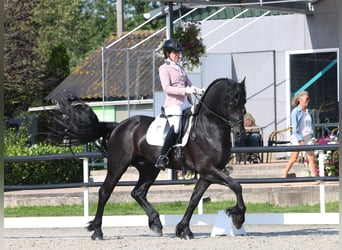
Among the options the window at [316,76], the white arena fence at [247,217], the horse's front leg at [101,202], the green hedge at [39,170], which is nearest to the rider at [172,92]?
the horse's front leg at [101,202]

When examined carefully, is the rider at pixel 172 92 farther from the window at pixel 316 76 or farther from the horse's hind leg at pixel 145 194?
the window at pixel 316 76

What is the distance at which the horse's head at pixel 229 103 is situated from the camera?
10.9m

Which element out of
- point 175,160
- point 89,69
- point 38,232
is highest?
point 89,69

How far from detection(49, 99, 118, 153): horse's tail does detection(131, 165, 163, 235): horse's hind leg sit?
0.66 m

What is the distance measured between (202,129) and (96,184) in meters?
3.05

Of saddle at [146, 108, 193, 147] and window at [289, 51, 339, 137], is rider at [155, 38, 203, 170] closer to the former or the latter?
saddle at [146, 108, 193, 147]

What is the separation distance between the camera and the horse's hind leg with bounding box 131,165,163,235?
11727 millimetres

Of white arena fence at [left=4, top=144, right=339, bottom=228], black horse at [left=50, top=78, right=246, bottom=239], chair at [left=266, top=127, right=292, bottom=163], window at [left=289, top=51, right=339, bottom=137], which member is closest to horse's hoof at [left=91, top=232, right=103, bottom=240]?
black horse at [left=50, top=78, right=246, bottom=239]

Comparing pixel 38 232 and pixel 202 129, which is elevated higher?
pixel 202 129

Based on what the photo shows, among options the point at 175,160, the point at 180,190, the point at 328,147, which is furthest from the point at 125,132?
the point at 180,190

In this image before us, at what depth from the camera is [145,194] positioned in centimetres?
1196

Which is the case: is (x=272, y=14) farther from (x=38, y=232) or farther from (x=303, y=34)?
(x=38, y=232)

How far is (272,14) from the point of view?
89.6 feet

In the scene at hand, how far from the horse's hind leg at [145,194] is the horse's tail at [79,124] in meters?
0.66
